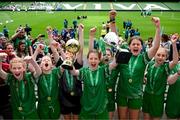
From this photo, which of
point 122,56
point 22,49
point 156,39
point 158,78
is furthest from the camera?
point 22,49

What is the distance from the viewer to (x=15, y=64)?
20.8ft

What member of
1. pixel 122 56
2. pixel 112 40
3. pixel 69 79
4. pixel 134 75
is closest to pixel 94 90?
pixel 69 79

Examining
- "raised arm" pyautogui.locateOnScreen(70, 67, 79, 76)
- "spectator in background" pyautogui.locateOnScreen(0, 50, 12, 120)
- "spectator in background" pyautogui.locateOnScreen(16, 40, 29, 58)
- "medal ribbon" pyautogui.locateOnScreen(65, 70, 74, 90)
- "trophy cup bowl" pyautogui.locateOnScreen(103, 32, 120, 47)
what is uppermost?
"trophy cup bowl" pyautogui.locateOnScreen(103, 32, 120, 47)

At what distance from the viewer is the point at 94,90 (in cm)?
644

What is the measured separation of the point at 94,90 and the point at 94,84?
0.10m

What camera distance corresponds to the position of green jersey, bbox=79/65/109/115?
6.45 meters

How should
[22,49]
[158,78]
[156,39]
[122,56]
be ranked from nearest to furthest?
[122,56] < [156,39] < [158,78] < [22,49]

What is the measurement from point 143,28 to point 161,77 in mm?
26216

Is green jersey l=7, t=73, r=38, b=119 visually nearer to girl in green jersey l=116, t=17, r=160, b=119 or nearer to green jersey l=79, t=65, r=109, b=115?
green jersey l=79, t=65, r=109, b=115

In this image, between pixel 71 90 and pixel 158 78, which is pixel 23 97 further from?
pixel 158 78

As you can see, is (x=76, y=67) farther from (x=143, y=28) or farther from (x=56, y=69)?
(x=143, y=28)

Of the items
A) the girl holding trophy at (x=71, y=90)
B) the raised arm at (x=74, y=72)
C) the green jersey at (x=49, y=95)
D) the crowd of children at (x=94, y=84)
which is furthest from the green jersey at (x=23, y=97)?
the raised arm at (x=74, y=72)

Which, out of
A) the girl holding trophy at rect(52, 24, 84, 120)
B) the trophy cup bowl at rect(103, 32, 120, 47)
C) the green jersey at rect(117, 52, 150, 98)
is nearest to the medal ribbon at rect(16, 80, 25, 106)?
the girl holding trophy at rect(52, 24, 84, 120)

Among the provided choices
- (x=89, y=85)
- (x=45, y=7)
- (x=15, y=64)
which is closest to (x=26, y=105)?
(x=15, y=64)
